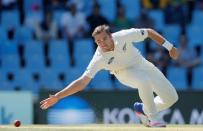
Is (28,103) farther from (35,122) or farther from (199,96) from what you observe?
(199,96)

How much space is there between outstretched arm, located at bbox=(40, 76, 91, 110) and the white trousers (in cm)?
79

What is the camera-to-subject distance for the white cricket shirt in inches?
374

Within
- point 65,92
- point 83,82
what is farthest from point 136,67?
point 65,92

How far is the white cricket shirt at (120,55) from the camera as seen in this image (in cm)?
951

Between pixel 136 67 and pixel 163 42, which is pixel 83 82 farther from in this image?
pixel 163 42

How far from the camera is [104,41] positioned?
9312 millimetres

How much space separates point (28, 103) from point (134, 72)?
5287mm

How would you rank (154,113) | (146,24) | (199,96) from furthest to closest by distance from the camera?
(146,24) < (199,96) < (154,113)

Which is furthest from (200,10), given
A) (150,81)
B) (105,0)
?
(150,81)

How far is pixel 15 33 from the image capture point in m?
18.0

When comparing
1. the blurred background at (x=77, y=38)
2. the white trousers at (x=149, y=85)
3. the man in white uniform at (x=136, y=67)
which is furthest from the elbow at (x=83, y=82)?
the blurred background at (x=77, y=38)

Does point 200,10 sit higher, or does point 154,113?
point 200,10

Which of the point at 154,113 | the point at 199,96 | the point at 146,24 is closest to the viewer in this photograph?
the point at 154,113

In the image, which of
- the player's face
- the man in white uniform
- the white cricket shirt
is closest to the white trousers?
the man in white uniform
